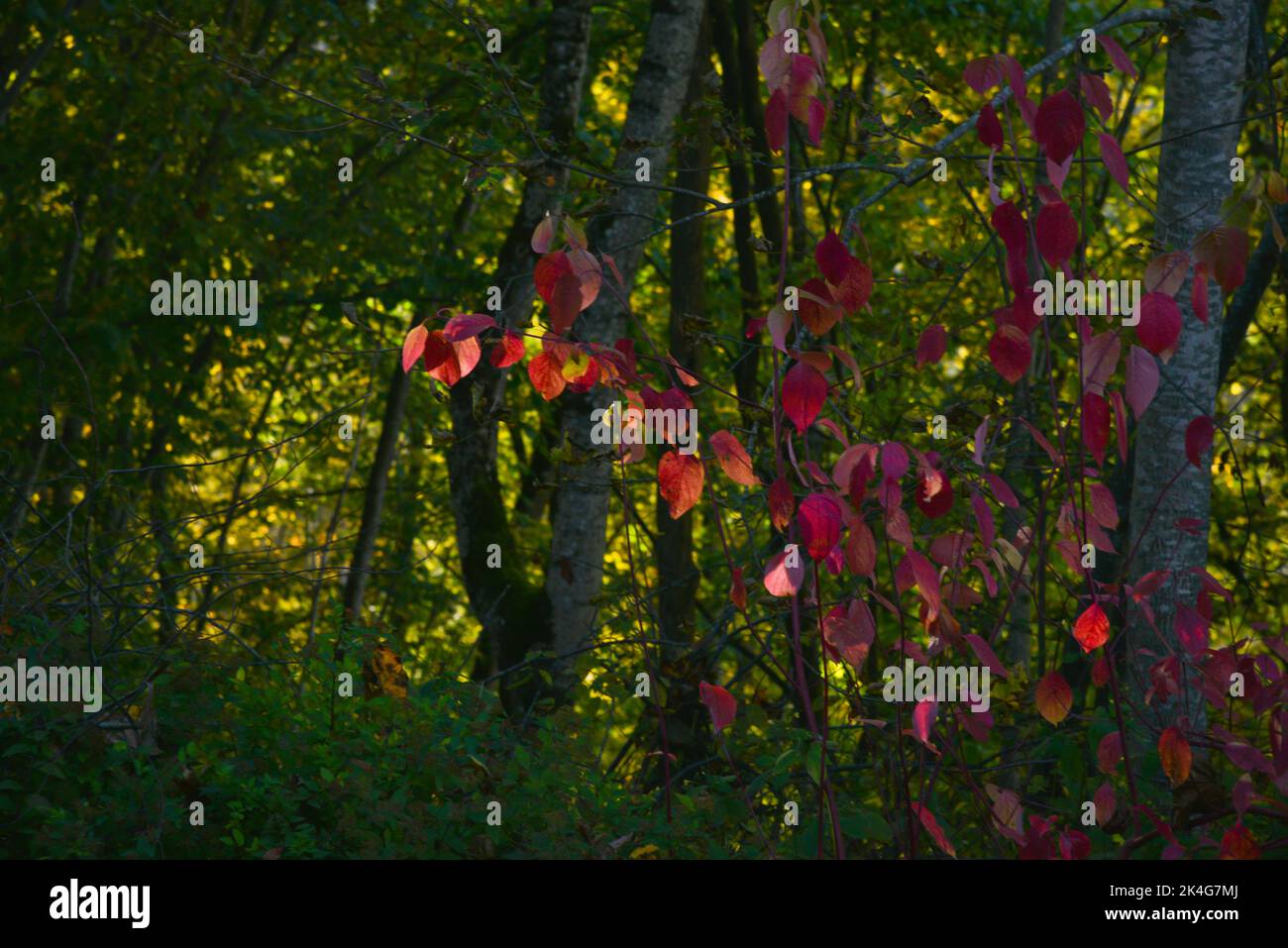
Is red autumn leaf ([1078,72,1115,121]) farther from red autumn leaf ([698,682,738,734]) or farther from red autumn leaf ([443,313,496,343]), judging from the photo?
red autumn leaf ([698,682,738,734])

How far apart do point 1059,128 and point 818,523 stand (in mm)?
886

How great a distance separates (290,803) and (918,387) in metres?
4.17

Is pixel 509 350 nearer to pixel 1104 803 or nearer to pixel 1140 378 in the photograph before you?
pixel 1140 378

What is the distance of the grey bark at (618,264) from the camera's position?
6.55 metres

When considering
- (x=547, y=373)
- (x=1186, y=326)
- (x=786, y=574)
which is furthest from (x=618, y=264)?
(x=786, y=574)

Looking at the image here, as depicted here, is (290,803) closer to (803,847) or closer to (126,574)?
(803,847)

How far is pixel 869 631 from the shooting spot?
2779 mm

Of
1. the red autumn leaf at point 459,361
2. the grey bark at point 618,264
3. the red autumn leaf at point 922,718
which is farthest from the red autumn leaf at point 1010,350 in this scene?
the grey bark at point 618,264

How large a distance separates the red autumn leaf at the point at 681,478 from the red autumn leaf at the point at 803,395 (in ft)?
1.04

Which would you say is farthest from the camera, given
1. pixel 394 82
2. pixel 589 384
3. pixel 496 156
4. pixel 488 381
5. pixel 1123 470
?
pixel 394 82

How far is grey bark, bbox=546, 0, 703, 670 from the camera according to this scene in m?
6.55

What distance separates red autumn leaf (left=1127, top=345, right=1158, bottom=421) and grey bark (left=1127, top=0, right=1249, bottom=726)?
1.96m

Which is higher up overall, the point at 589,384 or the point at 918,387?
the point at 918,387
